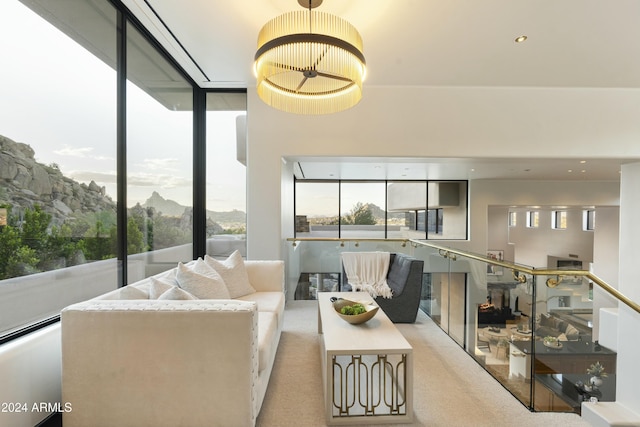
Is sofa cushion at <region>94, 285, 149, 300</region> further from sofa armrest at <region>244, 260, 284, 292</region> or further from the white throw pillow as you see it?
sofa armrest at <region>244, 260, 284, 292</region>

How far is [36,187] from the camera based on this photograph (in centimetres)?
177

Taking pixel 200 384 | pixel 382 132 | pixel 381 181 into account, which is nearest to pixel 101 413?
pixel 200 384

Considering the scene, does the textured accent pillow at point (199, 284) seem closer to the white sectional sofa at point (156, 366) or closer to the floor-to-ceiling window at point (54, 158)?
the floor-to-ceiling window at point (54, 158)

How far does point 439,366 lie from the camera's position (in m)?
2.56

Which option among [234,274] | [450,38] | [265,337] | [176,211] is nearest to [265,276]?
[234,274]

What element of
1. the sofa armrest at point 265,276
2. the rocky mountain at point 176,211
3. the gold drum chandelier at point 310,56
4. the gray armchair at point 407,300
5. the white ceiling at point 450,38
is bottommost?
the gray armchair at point 407,300

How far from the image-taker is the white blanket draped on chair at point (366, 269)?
4062 millimetres

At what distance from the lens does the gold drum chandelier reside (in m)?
1.78

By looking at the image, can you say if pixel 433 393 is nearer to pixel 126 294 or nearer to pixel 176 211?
pixel 126 294

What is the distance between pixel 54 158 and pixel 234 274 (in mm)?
1657

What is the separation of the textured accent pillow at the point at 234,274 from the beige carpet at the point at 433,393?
659mm

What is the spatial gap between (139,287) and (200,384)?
3.01 ft

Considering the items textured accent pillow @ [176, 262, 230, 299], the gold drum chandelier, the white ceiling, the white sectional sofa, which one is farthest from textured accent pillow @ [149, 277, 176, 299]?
the white ceiling

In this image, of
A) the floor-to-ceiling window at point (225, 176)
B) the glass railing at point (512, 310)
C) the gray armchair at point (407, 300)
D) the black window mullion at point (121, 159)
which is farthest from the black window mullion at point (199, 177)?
the gray armchair at point (407, 300)
